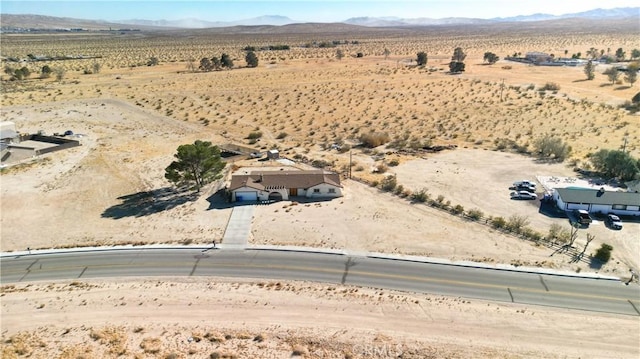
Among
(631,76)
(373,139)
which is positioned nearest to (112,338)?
(373,139)

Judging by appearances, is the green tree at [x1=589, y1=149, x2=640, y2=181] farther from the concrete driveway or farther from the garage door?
the concrete driveway

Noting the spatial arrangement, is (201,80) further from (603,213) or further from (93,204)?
(603,213)

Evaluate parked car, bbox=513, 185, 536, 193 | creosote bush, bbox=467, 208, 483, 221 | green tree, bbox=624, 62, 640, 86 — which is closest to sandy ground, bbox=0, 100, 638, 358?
parked car, bbox=513, 185, 536, 193

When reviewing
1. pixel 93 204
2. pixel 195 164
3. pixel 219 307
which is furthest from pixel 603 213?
pixel 93 204

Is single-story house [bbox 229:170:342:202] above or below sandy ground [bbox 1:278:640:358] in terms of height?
above

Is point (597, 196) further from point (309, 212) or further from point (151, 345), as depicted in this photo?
Answer: point (151, 345)
